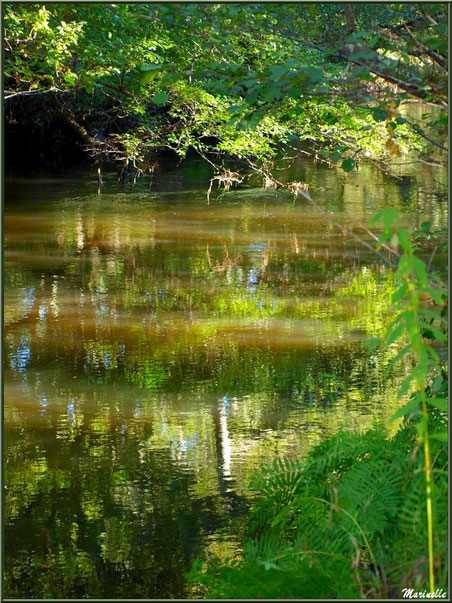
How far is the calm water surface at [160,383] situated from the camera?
5676 millimetres

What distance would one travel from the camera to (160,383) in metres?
8.70

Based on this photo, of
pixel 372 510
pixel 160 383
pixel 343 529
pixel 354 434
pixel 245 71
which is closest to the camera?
pixel 343 529

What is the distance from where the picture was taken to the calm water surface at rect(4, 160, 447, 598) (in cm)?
568

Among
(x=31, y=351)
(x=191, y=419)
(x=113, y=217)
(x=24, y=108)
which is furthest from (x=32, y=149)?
(x=191, y=419)

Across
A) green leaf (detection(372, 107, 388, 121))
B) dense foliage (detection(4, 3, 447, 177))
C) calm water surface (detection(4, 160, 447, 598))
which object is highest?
dense foliage (detection(4, 3, 447, 177))

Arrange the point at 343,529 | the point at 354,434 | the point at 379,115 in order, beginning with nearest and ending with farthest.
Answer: the point at 343,529, the point at 379,115, the point at 354,434

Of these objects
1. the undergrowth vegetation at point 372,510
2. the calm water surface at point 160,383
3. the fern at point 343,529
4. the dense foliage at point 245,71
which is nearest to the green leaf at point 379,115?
the dense foliage at point 245,71

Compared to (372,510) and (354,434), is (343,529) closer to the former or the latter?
(372,510)

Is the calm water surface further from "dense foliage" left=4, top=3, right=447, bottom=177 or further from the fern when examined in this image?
"dense foliage" left=4, top=3, right=447, bottom=177

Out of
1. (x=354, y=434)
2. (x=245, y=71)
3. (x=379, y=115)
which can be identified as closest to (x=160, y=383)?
(x=354, y=434)

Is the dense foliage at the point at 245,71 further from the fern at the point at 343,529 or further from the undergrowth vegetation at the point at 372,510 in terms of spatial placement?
the fern at the point at 343,529

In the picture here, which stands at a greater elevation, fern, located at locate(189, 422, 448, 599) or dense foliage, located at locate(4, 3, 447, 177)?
dense foliage, located at locate(4, 3, 447, 177)

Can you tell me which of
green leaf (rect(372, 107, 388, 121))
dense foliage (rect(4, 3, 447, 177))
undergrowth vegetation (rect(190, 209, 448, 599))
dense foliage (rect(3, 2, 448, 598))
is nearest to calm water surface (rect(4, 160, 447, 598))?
dense foliage (rect(3, 2, 448, 598))

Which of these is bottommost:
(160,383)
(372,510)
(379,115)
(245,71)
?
(160,383)
